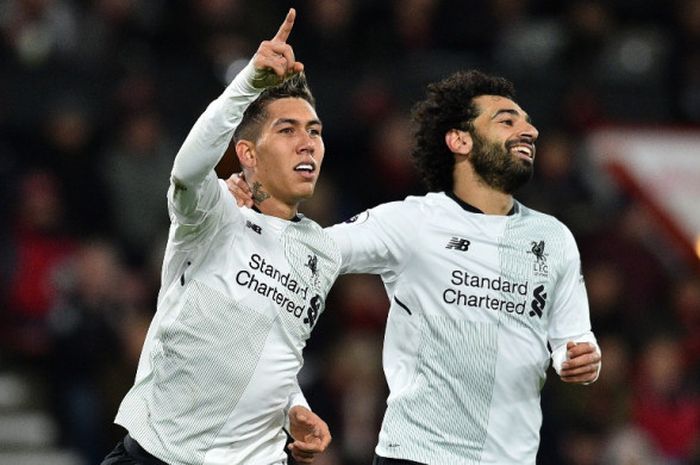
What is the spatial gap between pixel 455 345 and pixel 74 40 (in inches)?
246

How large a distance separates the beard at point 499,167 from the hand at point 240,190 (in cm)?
111

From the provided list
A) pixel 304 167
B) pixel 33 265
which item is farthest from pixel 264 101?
pixel 33 265

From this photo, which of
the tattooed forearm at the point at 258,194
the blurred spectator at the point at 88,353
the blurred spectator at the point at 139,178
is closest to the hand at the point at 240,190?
the tattooed forearm at the point at 258,194

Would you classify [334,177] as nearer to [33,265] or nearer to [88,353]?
[33,265]

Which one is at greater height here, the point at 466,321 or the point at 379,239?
the point at 379,239

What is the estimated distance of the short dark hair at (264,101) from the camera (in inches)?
238

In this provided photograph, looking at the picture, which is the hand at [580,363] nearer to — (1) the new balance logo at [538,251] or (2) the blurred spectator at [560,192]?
(1) the new balance logo at [538,251]

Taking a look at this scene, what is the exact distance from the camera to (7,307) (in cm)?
1041

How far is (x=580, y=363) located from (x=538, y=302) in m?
0.47

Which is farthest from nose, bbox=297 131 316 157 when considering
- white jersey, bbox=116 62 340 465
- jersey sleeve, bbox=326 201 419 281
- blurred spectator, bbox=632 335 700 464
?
blurred spectator, bbox=632 335 700 464

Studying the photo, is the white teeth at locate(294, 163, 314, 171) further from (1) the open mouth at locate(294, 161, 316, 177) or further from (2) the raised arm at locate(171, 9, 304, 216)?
(2) the raised arm at locate(171, 9, 304, 216)

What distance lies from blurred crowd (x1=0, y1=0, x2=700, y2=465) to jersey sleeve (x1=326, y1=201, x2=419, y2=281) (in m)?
3.00

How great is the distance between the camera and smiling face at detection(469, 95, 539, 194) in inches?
255

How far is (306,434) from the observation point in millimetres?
5777
